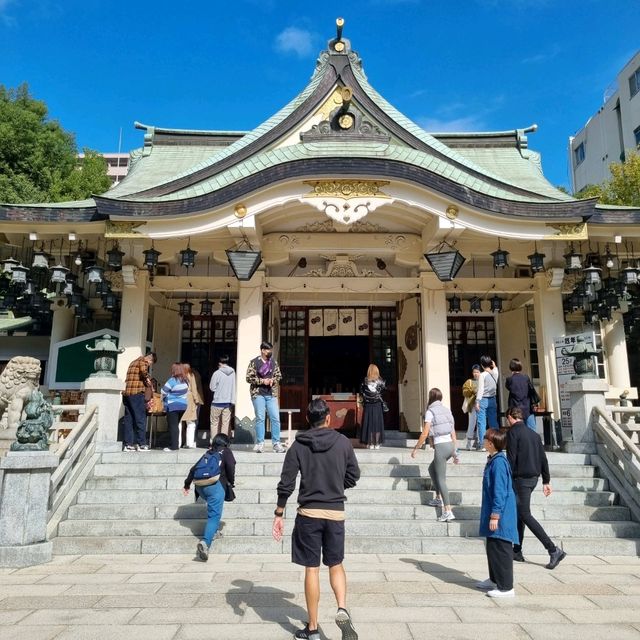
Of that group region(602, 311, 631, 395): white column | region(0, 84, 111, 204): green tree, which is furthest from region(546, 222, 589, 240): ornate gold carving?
region(0, 84, 111, 204): green tree

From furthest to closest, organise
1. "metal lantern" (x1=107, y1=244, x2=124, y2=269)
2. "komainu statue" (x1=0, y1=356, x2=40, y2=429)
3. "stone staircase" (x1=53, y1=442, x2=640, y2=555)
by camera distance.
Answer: "metal lantern" (x1=107, y1=244, x2=124, y2=269), "komainu statue" (x1=0, y1=356, x2=40, y2=429), "stone staircase" (x1=53, y1=442, x2=640, y2=555)

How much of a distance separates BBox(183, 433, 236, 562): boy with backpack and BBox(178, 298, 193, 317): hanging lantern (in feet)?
23.4

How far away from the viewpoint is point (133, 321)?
10617 mm

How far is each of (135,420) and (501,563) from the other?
629cm

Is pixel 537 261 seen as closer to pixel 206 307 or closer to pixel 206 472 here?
pixel 206 307

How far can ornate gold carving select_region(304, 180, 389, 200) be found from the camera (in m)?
9.48

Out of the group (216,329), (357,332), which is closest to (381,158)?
(357,332)

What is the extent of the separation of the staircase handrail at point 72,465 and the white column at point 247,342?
2.77m

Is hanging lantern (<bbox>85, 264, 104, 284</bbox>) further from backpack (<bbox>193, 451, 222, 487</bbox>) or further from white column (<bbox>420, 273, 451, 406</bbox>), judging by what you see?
white column (<bbox>420, 273, 451, 406</bbox>)

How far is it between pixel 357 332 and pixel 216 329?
3.69 metres

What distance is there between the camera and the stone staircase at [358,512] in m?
6.06

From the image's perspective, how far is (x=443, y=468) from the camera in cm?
653

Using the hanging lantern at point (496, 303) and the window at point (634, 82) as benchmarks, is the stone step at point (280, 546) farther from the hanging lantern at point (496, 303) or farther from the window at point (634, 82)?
the window at point (634, 82)

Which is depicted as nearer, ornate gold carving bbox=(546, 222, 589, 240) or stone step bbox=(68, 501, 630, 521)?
stone step bbox=(68, 501, 630, 521)
